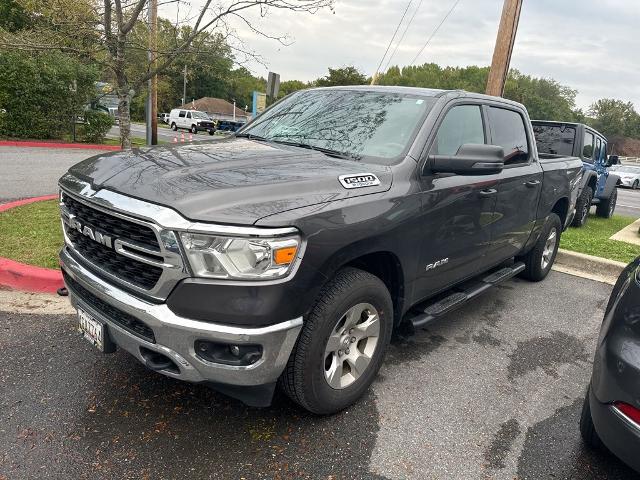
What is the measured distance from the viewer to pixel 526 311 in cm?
473

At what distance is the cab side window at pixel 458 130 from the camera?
3322 millimetres

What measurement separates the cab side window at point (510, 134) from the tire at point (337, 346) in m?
2.05

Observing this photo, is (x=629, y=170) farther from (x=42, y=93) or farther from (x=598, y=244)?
(x=42, y=93)

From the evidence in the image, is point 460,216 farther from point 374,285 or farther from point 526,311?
point 526,311

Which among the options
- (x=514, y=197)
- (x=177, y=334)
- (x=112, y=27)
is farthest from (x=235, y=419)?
(x=112, y=27)

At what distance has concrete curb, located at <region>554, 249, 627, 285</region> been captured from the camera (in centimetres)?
601

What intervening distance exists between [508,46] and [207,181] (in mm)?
7710

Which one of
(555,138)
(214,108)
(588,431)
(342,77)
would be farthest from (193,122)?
(588,431)

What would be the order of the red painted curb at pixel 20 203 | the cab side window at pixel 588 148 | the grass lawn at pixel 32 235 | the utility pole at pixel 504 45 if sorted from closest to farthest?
1. the grass lawn at pixel 32 235
2. the red painted curb at pixel 20 203
3. the utility pole at pixel 504 45
4. the cab side window at pixel 588 148

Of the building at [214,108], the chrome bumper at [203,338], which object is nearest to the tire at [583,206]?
the chrome bumper at [203,338]

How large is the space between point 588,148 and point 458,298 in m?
7.57

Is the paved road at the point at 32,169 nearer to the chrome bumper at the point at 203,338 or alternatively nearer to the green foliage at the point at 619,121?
the chrome bumper at the point at 203,338

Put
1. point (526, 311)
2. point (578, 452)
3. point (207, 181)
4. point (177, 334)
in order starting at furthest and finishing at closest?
point (526, 311)
point (578, 452)
point (207, 181)
point (177, 334)

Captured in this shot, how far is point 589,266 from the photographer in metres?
6.24
